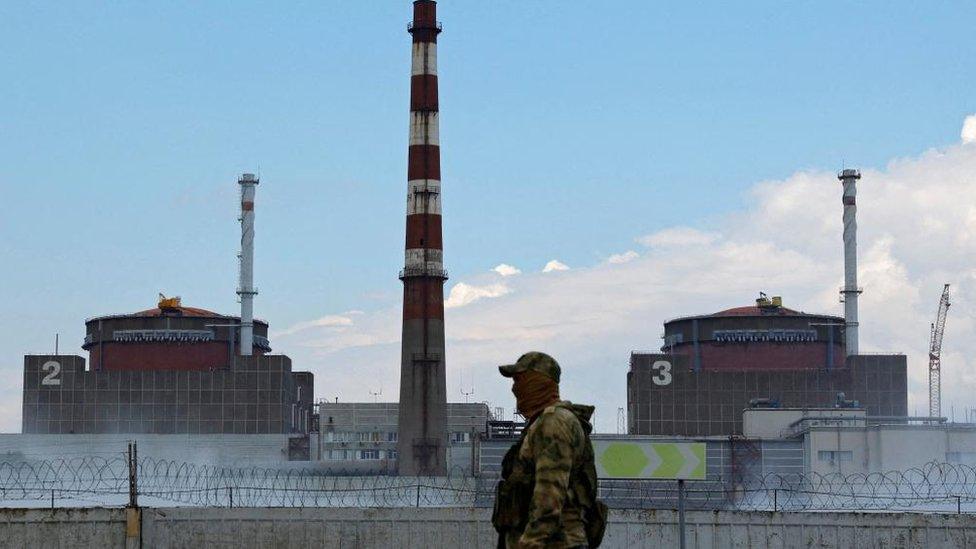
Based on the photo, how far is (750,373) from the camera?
11531 centimetres

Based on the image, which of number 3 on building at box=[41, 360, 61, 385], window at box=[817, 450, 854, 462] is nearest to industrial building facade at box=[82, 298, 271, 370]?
number 3 on building at box=[41, 360, 61, 385]

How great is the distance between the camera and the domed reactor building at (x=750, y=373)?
115 m

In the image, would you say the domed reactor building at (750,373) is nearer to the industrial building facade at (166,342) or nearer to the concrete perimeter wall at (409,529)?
the industrial building facade at (166,342)

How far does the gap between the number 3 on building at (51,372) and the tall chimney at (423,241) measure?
34.1 meters

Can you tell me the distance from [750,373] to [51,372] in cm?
5320

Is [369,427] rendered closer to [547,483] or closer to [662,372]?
[662,372]

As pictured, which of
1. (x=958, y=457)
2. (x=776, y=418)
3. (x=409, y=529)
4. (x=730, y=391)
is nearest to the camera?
(x=409, y=529)

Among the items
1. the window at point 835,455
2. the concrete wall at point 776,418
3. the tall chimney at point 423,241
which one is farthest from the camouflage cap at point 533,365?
the concrete wall at point 776,418

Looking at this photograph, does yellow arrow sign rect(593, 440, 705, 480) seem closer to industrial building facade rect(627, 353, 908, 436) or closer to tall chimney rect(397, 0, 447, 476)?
tall chimney rect(397, 0, 447, 476)

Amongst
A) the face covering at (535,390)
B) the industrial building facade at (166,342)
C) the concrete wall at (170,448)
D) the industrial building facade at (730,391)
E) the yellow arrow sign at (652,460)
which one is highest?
the industrial building facade at (166,342)

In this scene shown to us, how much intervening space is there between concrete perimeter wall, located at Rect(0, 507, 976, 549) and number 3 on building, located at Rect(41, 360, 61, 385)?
88704mm

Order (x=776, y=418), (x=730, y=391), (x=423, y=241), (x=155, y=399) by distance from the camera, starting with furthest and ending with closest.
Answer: (x=155, y=399)
(x=730, y=391)
(x=776, y=418)
(x=423, y=241)

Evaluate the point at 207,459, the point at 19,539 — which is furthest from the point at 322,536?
the point at 207,459

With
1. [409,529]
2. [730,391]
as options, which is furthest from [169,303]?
[409,529]
